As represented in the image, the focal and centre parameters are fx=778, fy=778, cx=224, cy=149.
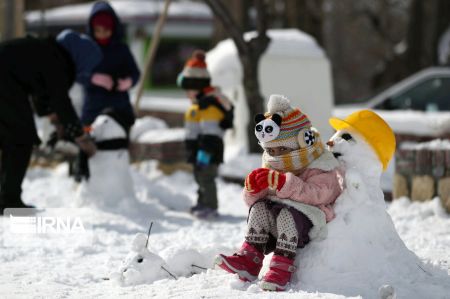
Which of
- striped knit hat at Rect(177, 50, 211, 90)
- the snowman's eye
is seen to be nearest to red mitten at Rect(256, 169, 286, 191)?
the snowman's eye

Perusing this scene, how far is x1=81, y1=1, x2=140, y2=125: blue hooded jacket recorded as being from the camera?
24.2ft

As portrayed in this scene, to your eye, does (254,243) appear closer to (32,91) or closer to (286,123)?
(286,123)

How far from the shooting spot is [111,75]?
24.2 ft

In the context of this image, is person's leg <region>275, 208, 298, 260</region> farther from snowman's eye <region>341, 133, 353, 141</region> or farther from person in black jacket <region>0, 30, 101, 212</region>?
person in black jacket <region>0, 30, 101, 212</region>

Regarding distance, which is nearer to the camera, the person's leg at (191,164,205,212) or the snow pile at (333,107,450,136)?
the person's leg at (191,164,205,212)

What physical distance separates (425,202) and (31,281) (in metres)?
3.69

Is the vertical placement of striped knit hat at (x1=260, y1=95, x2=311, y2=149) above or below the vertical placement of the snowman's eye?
above

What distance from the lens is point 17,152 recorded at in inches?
274

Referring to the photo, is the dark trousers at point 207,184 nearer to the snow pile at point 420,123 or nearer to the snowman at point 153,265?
the snowman at point 153,265

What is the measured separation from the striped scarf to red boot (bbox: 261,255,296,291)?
56 centimetres

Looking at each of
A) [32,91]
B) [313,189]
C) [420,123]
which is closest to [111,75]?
[32,91]

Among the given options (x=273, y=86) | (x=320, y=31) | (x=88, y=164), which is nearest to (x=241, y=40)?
(x=273, y=86)

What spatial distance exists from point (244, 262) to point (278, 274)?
286mm

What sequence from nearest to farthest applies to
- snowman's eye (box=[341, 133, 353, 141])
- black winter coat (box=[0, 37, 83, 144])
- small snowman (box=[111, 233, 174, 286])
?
small snowman (box=[111, 233, 174, 286])
snowman's eye (box=[341, 133, 353, 141])
black winter coat (box=[0, 37, 83, 144])
